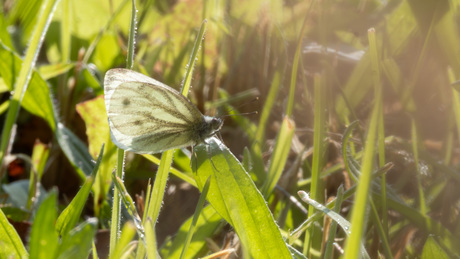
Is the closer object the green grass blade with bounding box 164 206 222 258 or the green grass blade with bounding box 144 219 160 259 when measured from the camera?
the green grass blade with bounding box 144 219 160 259

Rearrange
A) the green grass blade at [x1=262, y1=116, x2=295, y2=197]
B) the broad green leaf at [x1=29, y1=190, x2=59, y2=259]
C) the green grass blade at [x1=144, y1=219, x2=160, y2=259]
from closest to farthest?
the broad green leaf at [x1=29, y1=190, x2=59, y2=259] → the green grass blade at [x1=144, y1=219, x2=160, y2=259] → the green grass blade at [x1=262, y1=116, x2=295, y2=197]

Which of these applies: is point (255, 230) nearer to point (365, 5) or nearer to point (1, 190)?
point (1, 190)

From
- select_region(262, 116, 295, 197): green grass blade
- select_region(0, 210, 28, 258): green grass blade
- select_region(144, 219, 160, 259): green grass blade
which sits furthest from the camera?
select_region(262, 116, 295, 197): green grass blade

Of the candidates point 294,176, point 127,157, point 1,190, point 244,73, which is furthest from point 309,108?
point 1,190

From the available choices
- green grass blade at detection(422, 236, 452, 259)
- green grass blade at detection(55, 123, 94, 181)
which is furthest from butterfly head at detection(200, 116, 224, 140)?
green grass blade at detection(422, 236, 452, 259)

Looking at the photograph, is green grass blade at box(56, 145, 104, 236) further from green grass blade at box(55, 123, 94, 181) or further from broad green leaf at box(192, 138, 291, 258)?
green grass blade at box(55, 123, 94, 181)

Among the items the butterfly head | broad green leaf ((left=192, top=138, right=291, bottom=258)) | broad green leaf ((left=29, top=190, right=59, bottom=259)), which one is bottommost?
broad green leaf ((left=192, top=138, right=291, bottom=258))

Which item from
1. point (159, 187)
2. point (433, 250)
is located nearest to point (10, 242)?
point (159, 187)

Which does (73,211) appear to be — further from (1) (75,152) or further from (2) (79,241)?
(1) (75,152)
